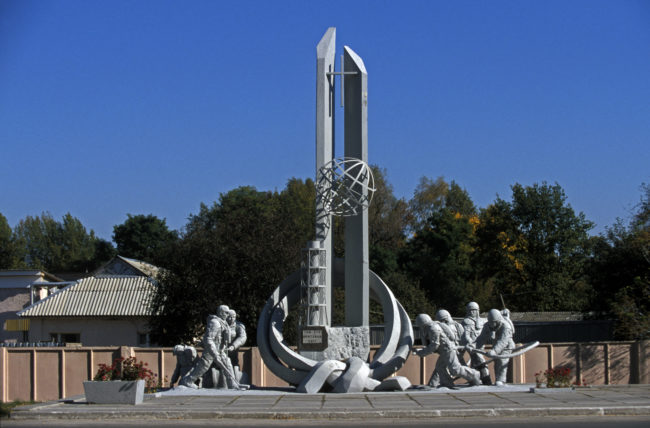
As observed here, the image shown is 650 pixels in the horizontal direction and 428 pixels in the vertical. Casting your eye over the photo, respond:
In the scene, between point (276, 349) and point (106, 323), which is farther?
point (106, 323)

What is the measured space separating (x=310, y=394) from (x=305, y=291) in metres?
2.97

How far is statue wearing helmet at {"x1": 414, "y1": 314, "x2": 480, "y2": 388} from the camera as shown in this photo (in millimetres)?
20016

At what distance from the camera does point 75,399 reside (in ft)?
63.1

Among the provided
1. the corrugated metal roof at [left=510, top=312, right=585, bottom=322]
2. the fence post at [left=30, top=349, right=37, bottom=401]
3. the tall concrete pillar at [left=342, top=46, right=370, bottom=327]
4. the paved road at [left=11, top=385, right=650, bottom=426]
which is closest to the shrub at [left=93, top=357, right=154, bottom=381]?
the paved road at [left=11, top=385, right=650, bottom=426]

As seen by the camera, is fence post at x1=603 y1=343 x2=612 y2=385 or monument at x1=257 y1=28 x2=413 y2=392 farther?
fence post at x1=603 y1=343 x2=612 y2=385

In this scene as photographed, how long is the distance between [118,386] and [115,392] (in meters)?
0.15

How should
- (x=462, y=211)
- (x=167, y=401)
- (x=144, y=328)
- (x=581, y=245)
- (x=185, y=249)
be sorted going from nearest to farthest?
(x=167, y=401), (x=185, y=249), (x=144, y=328), (x=581, y=245), (x=462, y=211)

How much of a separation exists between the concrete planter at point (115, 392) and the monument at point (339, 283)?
14.0 feet

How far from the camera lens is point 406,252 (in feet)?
211

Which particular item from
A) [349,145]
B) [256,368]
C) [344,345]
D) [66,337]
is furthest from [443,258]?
[344,345]

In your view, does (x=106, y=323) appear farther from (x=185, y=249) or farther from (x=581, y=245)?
(x=581, y=245)

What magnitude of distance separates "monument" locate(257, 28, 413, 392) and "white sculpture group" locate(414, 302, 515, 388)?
1029 millimetres

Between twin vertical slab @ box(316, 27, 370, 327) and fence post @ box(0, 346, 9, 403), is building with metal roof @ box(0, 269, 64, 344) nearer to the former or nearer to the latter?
fence post @ box(0, 346, 9, 403)

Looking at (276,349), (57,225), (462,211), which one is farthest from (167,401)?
(57,225)
